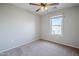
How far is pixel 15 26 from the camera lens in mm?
3736

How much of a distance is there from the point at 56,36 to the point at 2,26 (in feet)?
9.95

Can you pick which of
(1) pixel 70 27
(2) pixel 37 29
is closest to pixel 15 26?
(2) pixel 37 29

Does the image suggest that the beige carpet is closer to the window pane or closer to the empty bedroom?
the empty bedroom

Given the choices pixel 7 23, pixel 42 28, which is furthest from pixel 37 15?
pixel 7 23

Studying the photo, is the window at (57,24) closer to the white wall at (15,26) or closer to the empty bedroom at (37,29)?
the empty bedroom at (37,29)

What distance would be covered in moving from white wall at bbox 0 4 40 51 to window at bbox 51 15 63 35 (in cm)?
124

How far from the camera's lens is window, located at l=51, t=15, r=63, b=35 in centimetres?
425

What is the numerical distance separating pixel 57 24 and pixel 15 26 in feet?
7.99

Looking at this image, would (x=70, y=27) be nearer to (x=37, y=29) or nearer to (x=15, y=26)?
(x=37, y=29)

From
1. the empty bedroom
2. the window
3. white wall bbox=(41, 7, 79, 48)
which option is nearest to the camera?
the empty bedroom

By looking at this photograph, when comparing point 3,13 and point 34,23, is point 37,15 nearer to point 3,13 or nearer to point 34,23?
point 34,23

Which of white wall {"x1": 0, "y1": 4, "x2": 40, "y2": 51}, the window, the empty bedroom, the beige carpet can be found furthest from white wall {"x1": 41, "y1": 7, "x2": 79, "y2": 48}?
white wall {"x1": 0, "y1": 4, "x2": 40, "y2": 51}

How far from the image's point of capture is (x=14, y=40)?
3.72 metres

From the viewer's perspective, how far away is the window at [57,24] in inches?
167
